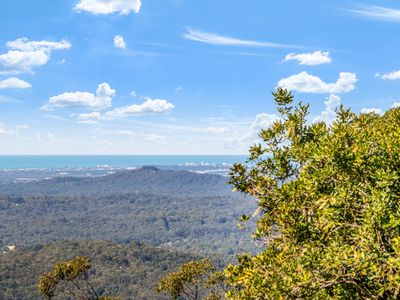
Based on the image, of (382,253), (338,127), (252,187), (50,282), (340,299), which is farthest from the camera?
(50,282)

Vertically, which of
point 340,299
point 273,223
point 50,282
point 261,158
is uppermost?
point 261,158

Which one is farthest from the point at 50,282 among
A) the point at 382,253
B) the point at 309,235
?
the point at 382,253

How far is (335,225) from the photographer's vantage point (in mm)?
10523

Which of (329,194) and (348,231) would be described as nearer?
(348,231)

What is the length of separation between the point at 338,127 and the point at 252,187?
389 cm

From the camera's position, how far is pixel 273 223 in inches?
558

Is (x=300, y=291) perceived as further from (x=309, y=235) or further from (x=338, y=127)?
(x=338, y=127)

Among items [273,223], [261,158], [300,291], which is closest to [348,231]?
[300,291]

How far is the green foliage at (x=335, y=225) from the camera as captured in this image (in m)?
8.91

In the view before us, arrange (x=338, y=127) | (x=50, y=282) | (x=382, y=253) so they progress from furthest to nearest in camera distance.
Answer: (x=50, y=282) < (x=338, y=127) < (x=382, y=253)

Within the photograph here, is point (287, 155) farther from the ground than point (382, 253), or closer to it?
farther from the ground

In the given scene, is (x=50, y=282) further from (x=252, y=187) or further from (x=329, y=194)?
(x=329, y=194)

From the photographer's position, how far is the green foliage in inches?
351

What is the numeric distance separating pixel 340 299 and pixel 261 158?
5.92m
